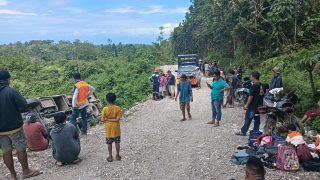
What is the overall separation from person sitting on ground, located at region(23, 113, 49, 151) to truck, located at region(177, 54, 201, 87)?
14.8m

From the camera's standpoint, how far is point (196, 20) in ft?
194

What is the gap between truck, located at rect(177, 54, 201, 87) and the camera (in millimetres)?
24359

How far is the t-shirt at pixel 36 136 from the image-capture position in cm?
934

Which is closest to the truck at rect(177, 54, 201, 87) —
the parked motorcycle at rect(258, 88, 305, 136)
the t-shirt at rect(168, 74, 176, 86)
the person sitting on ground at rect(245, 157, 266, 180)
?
the t-shirt at rect(168, 74, 176, 86)

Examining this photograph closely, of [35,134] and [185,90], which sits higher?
[185,90]

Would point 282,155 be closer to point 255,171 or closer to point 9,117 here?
point 255,171

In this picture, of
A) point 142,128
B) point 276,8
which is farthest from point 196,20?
point 142,128

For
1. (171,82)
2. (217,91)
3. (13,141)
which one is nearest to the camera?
(13,141)

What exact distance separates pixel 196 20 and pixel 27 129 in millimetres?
52009

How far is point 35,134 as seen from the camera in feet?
31.2

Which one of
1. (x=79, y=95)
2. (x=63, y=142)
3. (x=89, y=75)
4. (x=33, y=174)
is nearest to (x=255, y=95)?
(x=79, y=95)

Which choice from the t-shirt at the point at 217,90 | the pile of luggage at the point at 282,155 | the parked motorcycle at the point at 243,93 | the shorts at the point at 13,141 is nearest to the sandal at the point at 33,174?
the shorts at the point at 13,141

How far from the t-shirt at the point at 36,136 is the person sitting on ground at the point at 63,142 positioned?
56.3 inches

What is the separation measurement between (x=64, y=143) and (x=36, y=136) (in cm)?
190
